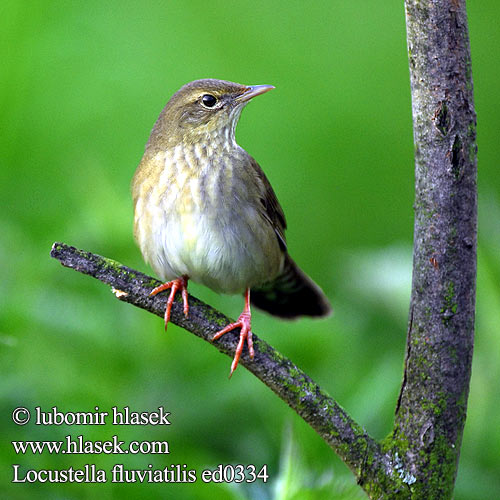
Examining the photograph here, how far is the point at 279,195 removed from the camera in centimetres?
617

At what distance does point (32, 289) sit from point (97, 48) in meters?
3.13

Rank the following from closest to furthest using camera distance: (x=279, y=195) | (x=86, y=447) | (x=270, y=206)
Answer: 1. (x=86, y=447)
2. (x=270, y=206)
3. (x=279, y=195)

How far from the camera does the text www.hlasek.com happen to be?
2791 millimetres

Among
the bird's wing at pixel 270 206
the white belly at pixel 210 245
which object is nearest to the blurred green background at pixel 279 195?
the white belly at pixel 210 245

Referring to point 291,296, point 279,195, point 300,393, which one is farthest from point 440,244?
point 279,195

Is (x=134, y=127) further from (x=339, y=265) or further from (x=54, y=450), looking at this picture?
(x=54, y=450)

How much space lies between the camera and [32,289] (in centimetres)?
345

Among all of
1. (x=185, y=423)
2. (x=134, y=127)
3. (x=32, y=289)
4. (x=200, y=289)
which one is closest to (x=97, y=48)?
(x=134, y=127)

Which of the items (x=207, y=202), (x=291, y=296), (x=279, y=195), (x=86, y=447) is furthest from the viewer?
(x=279, y=195)

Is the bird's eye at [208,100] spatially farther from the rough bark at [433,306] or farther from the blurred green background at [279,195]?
the rough bark at [433,306]

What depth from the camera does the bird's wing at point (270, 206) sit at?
391cm

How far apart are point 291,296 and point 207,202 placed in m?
0.91

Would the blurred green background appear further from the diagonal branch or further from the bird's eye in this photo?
the bird's eye

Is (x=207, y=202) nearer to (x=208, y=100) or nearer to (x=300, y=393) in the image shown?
(x=208, y=100)
